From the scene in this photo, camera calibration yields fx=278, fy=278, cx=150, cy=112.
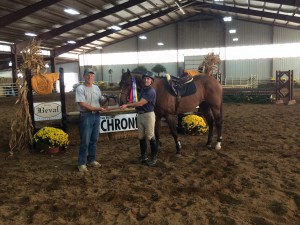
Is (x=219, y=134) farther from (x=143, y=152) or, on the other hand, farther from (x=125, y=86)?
(x=125, y=86)

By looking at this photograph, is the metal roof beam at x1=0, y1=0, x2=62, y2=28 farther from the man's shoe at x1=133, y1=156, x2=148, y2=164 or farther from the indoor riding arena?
the man's shoe at x1=133, y1=156, x2=148, y2=164

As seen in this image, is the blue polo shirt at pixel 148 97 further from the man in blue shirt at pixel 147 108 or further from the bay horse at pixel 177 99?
the bay horse at pixel 177 99

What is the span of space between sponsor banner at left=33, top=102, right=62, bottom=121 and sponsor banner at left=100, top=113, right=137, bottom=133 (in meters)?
1.02

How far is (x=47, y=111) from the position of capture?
6.30 metres

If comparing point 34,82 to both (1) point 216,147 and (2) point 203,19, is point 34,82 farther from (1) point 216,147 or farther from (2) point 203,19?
(2) point 203,19

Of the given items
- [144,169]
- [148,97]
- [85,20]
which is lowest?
[144,169]

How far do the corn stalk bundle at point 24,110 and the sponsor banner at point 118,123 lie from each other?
1.59m

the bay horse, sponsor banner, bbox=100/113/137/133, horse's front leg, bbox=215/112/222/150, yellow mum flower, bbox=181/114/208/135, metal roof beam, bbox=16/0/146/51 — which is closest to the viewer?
the bay horse

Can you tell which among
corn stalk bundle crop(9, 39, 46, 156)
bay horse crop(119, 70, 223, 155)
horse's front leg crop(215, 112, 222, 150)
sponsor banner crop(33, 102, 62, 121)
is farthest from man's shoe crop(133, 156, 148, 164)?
corn stalk bundle crop(9, 39, 46, 156)

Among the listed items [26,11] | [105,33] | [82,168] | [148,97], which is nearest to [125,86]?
[148,97]

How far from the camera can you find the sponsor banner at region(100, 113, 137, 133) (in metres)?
6.57

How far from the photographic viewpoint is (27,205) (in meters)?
3.39

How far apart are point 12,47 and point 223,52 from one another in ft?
70.7

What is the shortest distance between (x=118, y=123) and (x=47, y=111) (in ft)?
5.40
